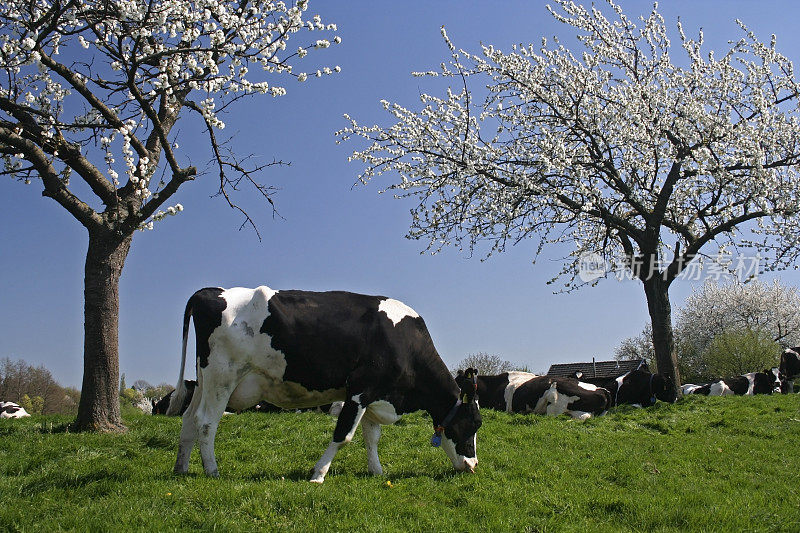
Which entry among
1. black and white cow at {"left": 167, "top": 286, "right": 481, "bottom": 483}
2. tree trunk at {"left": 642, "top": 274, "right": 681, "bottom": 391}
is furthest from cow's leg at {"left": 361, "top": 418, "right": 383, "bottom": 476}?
tree trunk at {"left": 642, "top": 274, "right": 681, "bottom": 391}

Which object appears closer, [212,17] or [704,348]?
[212,17]

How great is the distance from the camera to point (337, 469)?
8.58 m

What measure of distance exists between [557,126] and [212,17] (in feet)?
43.5

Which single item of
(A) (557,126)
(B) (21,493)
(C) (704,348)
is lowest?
(B) (21,493)

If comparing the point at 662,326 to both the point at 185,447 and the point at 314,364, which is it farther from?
the point at 185,447

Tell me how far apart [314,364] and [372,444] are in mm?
1498

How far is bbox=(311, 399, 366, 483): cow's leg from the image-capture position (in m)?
7.69

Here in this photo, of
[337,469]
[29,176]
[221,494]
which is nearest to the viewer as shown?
[221,494]

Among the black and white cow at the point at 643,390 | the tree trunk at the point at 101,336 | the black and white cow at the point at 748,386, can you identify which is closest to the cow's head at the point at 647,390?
the black and white cow at the point at 643,390

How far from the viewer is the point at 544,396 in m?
16.4

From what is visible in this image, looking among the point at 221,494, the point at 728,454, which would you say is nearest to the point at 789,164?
the point at 728,454

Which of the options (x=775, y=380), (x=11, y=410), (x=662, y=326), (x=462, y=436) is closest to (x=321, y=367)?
(x=462, y=436)

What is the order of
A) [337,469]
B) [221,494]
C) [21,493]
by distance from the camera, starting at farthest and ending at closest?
[337,469], [21,493], [221,494]

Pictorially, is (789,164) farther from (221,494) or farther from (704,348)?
(704,348)
